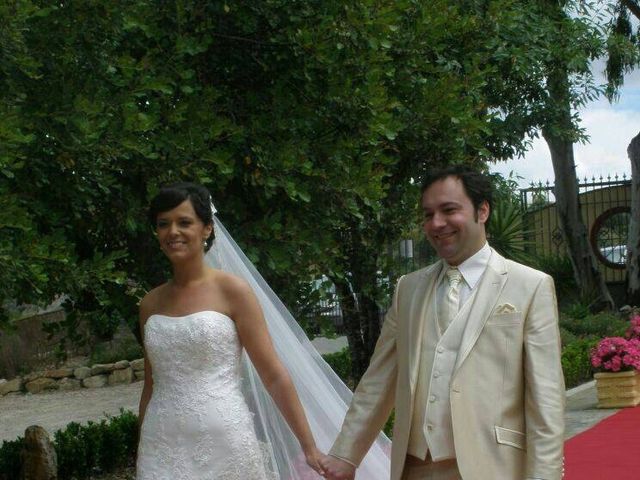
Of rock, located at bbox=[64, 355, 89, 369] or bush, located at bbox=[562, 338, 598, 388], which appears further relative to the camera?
rock, located at bbox=[64, 355, 89, 369]

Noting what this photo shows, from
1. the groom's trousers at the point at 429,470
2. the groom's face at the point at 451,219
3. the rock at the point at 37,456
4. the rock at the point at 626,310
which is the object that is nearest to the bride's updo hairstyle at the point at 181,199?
the groom's face at the point at 451,219

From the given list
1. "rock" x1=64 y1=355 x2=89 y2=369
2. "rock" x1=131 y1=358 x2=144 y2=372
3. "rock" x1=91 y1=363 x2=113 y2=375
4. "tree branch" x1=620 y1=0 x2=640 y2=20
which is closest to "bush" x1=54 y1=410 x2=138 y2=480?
"rock" x1=91 y1=363 x2=113 y2=375

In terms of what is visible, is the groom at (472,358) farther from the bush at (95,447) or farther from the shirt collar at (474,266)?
the bush at (95,447)

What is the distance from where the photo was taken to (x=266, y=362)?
4875mm

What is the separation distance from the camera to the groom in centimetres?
374

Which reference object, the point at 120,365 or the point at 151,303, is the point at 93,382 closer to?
the point at 120,365

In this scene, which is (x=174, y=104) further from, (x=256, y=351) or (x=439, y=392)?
(x=439, y=392)

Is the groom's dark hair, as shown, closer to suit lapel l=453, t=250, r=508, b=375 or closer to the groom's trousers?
suit lapel l=453, t=250, r=508, b=375

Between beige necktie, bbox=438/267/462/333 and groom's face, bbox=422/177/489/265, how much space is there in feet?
0.17

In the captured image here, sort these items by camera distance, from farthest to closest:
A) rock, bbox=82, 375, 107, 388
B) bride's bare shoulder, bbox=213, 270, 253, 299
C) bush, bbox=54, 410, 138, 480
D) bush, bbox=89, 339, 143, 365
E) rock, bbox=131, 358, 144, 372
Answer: bush, bbox=89, 339, 143, 365 < rock, bbox=131, 358, 144, 372 < rock, bbox=82, 375, 107, 388 < bush, bbox=54, 410, 138, 480 < bride's bare shoulder, bbox=213, 270, 253, 299

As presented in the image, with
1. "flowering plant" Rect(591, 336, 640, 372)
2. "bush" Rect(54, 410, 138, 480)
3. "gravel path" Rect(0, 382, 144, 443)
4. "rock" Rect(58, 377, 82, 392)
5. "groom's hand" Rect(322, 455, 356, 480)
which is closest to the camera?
"groom's hand" Rect(322, 455, 356, 480)

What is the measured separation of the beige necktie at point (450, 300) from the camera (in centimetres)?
395

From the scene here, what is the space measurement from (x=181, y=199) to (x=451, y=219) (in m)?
1.27

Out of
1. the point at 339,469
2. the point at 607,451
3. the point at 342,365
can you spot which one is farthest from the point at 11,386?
the point at 339,469
